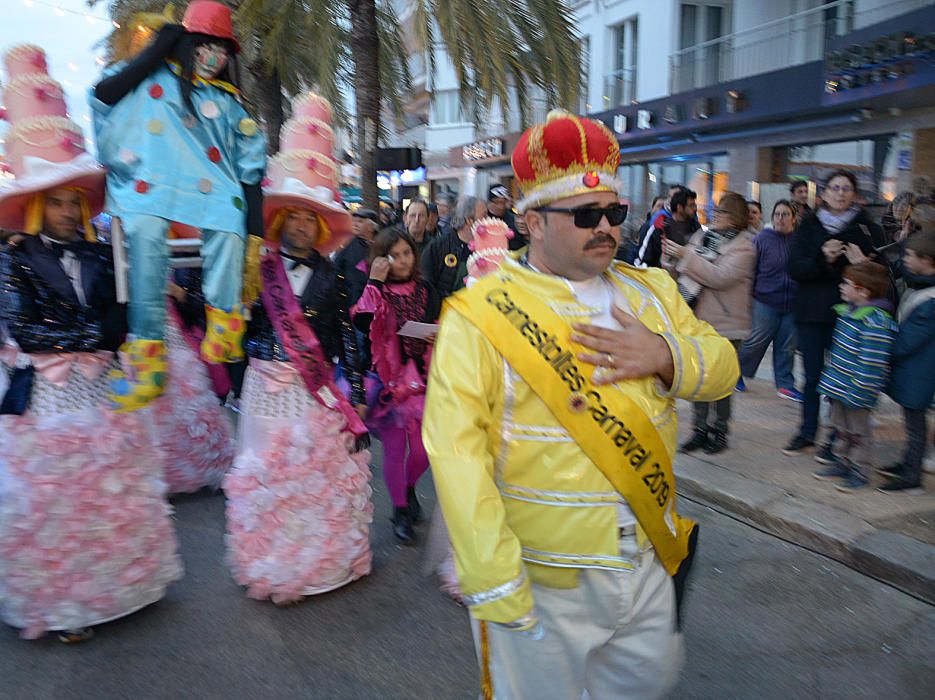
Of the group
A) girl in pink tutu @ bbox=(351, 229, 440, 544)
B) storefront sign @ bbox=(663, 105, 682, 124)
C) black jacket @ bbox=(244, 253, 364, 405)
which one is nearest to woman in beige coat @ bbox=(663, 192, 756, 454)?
girl in pink tutu @ bbox=(351, 229, 440, 544)

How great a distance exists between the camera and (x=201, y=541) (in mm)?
4645

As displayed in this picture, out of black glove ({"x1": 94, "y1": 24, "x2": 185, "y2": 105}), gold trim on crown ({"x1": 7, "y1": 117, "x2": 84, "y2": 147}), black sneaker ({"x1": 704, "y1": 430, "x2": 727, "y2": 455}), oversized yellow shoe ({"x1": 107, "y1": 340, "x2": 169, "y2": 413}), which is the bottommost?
black sneaker ({"x1": 704, "y1": 430, "x2": 727, "y2": 455})

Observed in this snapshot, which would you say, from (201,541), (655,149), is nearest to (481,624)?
(201,541)

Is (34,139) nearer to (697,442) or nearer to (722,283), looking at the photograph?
(722,283)

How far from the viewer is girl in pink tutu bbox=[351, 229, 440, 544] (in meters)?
4.52

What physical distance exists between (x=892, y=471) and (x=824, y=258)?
1433 millimetres

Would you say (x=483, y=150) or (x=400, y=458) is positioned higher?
(x=483, y=150)

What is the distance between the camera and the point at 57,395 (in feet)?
11.1

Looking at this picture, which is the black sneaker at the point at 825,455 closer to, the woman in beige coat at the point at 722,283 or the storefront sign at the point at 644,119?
the woman in beige coat at the point at 722,283

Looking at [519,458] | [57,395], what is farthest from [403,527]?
[519,458]

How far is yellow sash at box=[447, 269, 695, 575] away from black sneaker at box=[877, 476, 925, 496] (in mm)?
3583

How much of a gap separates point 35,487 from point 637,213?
18684 millimetres

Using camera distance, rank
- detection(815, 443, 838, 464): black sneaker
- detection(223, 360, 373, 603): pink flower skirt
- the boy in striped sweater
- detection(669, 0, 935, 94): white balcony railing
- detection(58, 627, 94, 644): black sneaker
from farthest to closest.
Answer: detection(669, 0, 935, 94): white balcony railing
detection(815, 443, 838, 464): black sneaker
the boy in striped sweater
detection(223, 360, 373, 603): pink flower skirt
detection(58, 627, 94, 644): black sneaker

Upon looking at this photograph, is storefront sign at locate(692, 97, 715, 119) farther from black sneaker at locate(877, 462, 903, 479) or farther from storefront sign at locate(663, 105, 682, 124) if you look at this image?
black sneaker at locate(877, 462, 903, 479)
